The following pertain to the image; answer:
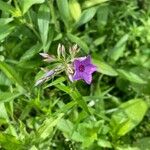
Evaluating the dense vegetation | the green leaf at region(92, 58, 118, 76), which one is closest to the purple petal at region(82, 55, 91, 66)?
the dense vegetation

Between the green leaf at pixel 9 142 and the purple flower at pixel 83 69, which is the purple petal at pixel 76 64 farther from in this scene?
the green leaf at pixel 9 142

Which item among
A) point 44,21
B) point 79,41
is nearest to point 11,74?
point 44,21

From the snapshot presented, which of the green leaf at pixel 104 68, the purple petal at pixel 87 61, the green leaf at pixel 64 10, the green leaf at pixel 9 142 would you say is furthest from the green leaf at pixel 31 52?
the purple petal at pixel 87 61

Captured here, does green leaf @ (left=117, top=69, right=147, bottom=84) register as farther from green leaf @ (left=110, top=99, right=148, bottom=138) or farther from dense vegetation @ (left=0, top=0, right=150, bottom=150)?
green leaf @ (left=110, top=99, right=148, bottom=138)

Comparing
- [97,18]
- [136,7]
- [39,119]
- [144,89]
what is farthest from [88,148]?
[136,7]

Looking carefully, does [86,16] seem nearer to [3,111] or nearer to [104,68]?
[104,68]

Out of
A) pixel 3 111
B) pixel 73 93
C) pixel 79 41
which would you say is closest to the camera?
pixel 73 93
